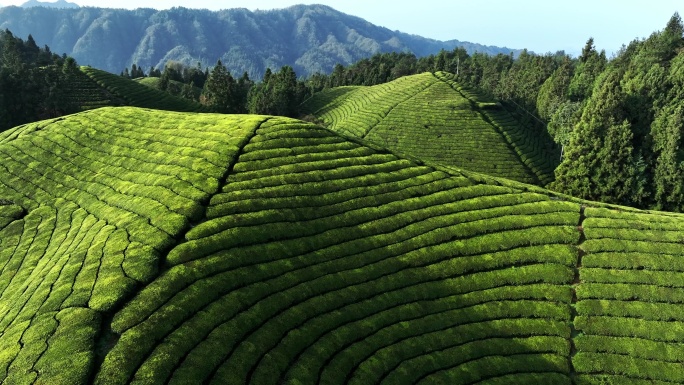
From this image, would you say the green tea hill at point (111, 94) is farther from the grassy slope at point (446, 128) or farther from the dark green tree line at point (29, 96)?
the grassy slope at point (446, 128)

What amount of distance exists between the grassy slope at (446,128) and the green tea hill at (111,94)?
47.1m

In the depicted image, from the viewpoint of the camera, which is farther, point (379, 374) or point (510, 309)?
point (510, 309)

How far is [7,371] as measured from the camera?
2284 centimetres

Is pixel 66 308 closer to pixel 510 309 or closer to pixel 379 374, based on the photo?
pixel 379 374

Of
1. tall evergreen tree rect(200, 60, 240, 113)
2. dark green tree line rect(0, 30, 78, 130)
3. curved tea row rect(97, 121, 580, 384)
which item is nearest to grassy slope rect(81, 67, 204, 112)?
dark green tree line rect(0, 30, 78, 130)

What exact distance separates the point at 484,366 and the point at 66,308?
97.6 ft

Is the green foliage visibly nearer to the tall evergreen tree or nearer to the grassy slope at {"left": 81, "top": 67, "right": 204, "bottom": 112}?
the tall evergreen tree

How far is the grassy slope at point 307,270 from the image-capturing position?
85.2 feet

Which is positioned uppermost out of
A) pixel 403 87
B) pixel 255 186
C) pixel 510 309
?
pixel 403 87

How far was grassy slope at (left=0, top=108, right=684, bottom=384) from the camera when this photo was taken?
26.0m

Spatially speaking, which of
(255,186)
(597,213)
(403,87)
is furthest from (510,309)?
(403,87)

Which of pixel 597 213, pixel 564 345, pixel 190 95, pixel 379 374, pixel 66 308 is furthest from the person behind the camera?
pixel 190 95

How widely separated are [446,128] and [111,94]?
94.3 metres

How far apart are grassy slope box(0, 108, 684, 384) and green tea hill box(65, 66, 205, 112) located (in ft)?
220
